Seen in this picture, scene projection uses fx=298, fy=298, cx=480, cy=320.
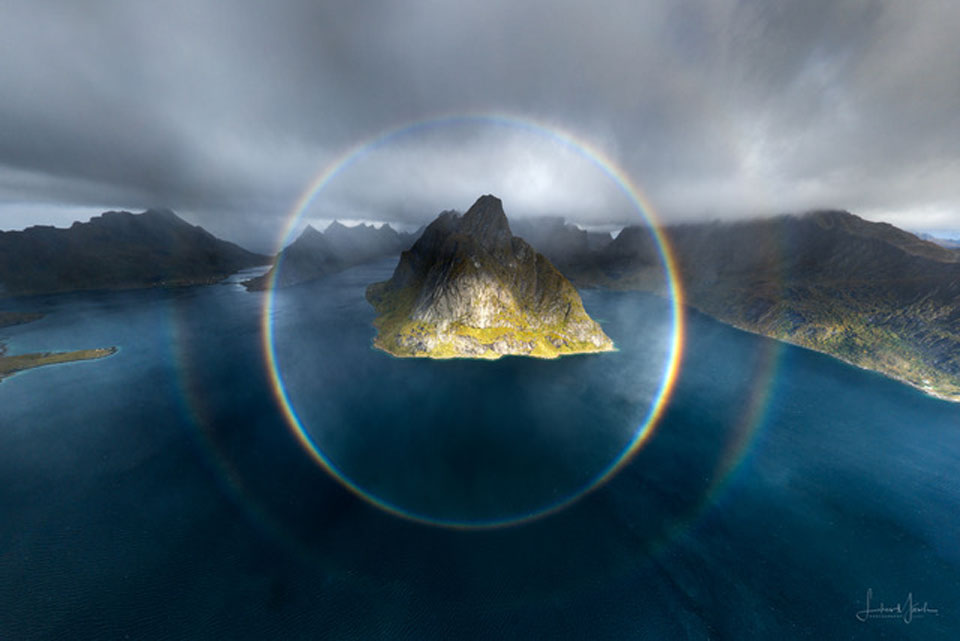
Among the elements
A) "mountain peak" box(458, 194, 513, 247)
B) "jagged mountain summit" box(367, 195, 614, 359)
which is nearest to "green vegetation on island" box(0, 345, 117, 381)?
"jagged mountain summit" box(367, 195, 614, 359)

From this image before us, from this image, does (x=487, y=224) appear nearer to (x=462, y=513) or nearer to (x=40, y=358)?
(x=462, y=513)

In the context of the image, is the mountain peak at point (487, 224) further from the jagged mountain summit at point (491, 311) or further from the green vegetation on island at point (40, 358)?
the green vegetation on island at point (40, 358)

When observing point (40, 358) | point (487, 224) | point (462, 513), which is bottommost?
point (40, 358)

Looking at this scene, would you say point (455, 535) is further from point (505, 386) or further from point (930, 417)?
point (930, 417)

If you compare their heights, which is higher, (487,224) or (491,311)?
(487,224)

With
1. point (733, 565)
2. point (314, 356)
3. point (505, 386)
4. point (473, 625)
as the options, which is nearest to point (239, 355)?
point (314, 356)

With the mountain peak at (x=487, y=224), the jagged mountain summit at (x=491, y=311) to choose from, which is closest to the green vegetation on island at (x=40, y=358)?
the jagged mountain summit at (x=491, y=311)

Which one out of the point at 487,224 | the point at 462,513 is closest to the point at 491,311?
the point at 487,224

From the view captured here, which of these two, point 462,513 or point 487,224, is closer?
point 462,513
